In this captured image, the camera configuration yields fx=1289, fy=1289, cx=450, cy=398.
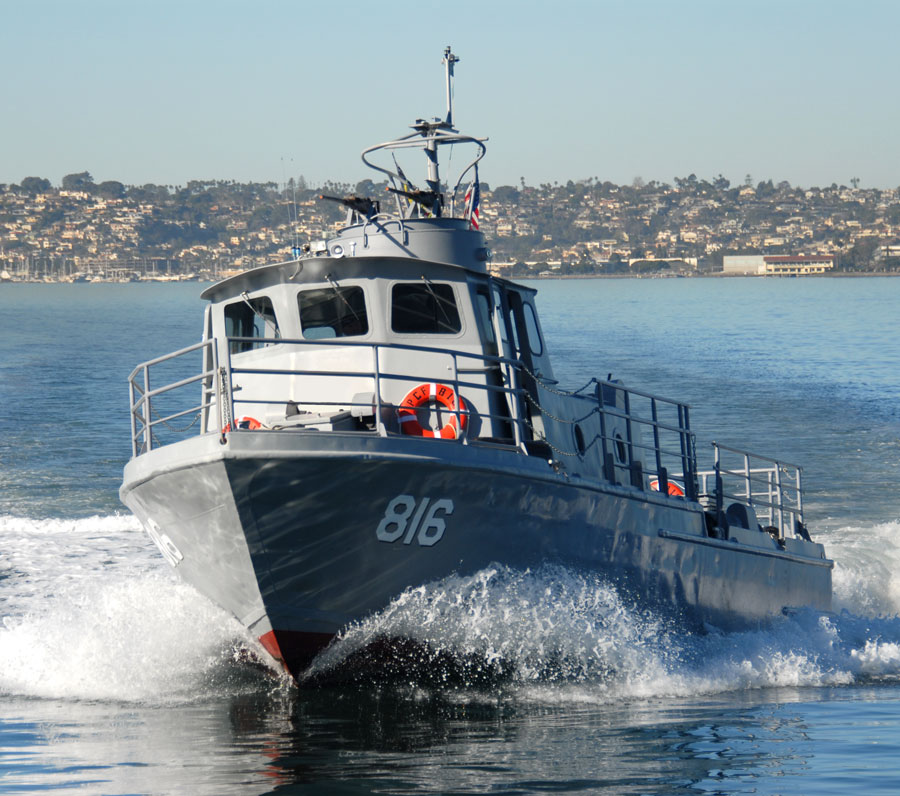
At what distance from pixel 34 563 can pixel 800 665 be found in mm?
9374

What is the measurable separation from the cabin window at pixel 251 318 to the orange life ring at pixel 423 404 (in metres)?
1.42

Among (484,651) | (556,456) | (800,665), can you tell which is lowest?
(800,665)

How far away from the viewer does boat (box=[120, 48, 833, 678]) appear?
8.84m

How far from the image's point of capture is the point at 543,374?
11.4m

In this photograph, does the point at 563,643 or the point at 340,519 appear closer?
the point at 340,519

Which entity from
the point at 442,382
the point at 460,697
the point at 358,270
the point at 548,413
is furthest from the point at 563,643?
the point at 358,270

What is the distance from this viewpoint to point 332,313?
10555mm

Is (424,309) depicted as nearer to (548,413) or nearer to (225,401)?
(548,413)

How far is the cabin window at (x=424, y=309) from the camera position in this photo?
10.4 m

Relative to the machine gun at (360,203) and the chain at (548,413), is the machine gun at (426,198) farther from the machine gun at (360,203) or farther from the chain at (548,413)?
the chain at (548,413)

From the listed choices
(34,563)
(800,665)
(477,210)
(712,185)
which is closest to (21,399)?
(34,563)

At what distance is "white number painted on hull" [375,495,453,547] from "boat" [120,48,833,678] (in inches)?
0.4

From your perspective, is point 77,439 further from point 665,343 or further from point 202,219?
point 202,219

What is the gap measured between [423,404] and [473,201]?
2632 mm
